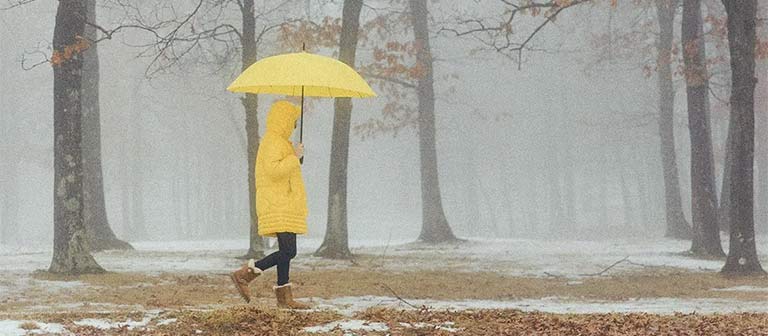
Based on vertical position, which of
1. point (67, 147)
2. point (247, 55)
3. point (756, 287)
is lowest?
point (756, 287)

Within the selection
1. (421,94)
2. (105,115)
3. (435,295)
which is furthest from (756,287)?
(105,115)

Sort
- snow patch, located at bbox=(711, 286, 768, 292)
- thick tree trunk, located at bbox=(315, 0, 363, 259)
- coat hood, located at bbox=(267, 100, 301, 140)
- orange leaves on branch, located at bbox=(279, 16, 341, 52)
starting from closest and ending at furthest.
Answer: coat hood, located at bbox=(267, 100, 301, 140)
snow patch, located at bbox=(711, 286, 768, 292)
thick tree trunk, located at bbox=(315, 0, 363, 259)
orange leaves on branch, located at bbox=(279, 16, 341, 52)

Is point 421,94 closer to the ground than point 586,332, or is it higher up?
higher up

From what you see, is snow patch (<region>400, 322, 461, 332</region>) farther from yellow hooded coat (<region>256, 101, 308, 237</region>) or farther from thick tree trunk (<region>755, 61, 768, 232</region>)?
thick tree trunk (<region>755, 61, 768, 232</region>)

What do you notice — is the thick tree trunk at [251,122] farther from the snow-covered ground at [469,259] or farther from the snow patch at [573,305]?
the snow patch at [573,305]

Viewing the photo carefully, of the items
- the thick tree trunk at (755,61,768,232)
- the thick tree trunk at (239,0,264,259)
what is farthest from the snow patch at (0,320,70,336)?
the thick tree trunk at (755,61,768,232)

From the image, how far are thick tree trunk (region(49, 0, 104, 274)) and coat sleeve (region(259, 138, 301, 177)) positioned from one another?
19.0 feet

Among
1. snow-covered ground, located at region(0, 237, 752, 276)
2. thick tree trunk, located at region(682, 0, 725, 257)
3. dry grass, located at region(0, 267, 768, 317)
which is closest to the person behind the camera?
dry grass, located at region(0, 267, 768, 317)

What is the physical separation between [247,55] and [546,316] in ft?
33.1

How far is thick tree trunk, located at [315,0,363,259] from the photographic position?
58.4 feet

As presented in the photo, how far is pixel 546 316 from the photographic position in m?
8.30

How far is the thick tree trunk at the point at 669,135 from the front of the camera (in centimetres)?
2453

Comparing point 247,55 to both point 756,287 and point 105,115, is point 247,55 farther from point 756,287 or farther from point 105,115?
point 105,115

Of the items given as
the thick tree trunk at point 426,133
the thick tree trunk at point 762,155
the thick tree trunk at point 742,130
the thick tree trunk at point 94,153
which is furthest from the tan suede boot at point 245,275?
the thick tree trunk at point 762,155
